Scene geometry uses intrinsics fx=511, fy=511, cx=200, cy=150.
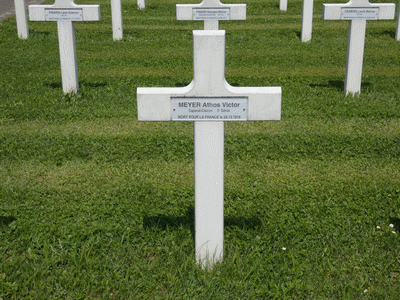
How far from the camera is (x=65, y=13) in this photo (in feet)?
22.1

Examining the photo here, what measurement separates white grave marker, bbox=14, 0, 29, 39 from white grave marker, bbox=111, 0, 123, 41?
187cm

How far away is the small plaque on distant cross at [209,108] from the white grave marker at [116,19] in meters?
8.15

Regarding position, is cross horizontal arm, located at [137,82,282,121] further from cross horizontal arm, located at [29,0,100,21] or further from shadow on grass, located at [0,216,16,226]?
cross horizontal arm, located at [29,0,100,21]

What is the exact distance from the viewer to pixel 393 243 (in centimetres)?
363

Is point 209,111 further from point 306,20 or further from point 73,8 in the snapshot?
point 306,20

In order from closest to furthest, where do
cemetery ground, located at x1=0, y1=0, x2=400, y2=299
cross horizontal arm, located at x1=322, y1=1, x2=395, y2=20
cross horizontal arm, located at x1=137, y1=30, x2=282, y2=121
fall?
cross horizontal arm, located at x1=137, y1=30, x2=282, y2=121, cemetery ground, located at x1=0, y1=0, x2=400, y2=299, cross horizontal arm, located at x1=322, y1=1, x2=395, y2=20

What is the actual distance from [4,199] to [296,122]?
340cm

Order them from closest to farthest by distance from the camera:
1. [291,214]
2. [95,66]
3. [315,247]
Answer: [315,247], [291,214], [95,66]

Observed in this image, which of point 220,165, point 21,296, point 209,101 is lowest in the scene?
point 21,296

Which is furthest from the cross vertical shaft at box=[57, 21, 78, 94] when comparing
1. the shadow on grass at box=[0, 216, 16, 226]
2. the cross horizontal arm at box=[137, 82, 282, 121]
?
the cross horizontal arm at box=[137, 82, 282, 121]

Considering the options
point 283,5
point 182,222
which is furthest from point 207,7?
point 283,5

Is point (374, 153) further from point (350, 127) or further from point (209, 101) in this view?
point (209, 101)

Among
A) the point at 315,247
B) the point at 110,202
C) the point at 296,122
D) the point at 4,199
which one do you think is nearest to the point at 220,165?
the point at 315,247

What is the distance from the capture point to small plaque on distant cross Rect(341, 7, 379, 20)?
683 cm
